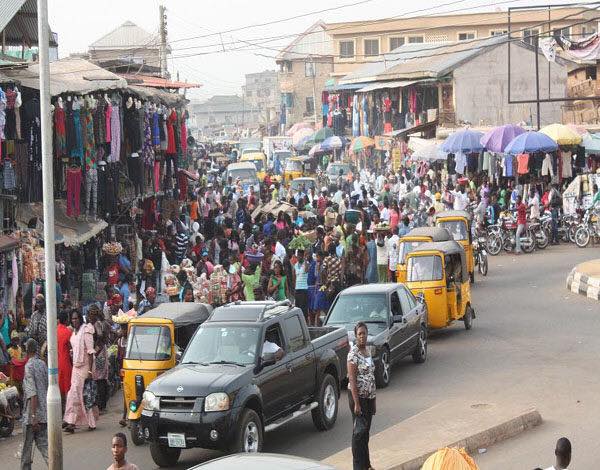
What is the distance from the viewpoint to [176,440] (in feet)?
43.3

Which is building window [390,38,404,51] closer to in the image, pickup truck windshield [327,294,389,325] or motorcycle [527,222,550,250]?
motorcycle [527,222,550,250]

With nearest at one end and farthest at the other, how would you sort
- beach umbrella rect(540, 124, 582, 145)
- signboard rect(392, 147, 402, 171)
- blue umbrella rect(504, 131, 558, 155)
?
blue umbrella rect(504, 131, 558, 155) < beach umbrella rect(540, 124, 582, 145) < signboard rect(392, 147, 402, 171)

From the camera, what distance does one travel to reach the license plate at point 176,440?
1317 centimetres

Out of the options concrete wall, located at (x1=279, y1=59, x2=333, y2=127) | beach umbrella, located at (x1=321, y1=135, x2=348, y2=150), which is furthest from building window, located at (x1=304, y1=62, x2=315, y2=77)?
beach umbrella, located at (x1=321, y1=135, x2=348, y2=150)

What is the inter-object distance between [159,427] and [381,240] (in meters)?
13.6

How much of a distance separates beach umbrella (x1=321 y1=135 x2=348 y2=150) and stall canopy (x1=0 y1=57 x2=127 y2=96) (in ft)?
138

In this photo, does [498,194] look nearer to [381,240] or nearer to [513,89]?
[381,240]

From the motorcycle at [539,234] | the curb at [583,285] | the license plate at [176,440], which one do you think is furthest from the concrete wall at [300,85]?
the license plate at [176,440]

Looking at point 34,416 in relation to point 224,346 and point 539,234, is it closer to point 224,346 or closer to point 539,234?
point 224,346

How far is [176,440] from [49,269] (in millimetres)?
2480

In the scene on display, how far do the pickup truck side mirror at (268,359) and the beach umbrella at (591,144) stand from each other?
2648 cm

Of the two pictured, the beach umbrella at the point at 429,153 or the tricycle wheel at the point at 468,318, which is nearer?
the tricycle wheel at the point at 468,318

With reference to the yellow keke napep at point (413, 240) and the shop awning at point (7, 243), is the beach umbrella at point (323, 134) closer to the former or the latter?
the yellow keke napep at point (413, 240)

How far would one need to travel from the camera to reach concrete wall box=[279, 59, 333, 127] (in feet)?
360
